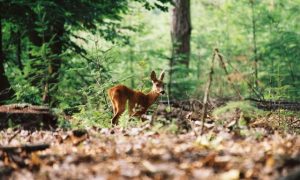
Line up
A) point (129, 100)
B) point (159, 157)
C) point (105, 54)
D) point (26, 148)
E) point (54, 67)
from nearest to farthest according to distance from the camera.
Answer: point (159, 157), point (26, 148), point (129, 100), point (105, 54), point (54, 67)

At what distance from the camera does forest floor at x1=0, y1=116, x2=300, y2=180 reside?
12.2 ft

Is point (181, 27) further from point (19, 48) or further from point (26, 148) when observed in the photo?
point (26, 148)

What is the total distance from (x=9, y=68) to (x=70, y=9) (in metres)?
4.18

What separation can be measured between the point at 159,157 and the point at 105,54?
4988 mm

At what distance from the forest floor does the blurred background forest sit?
74 cm

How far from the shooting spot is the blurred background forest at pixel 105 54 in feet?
29.7

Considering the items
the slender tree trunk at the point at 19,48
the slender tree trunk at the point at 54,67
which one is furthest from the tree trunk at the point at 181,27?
the slender tree trunk at the point at 19,48

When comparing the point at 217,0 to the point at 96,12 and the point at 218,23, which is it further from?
the point at 96,12

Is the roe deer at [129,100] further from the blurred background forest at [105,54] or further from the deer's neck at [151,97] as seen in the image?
the blurred background forest at [105,54]

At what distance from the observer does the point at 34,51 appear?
10070 millimetres

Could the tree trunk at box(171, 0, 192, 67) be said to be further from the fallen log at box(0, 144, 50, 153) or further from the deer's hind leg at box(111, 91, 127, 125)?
the fallen log at box(0, 144, 50, 153)

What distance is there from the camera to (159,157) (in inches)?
164

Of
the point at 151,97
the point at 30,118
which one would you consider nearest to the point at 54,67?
the point at 151,97

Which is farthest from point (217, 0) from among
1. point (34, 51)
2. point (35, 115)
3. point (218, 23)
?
point (35, 115)
